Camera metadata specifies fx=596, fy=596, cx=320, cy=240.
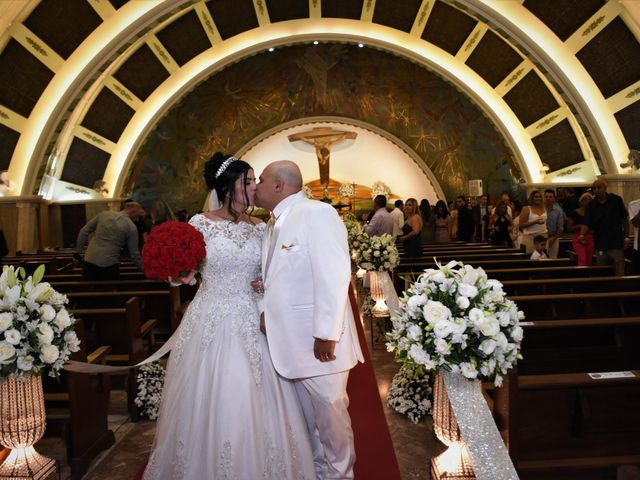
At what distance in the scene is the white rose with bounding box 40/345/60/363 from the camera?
10.9 feet

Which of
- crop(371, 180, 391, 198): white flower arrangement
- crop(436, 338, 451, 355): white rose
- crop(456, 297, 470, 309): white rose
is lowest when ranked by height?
crop(436, 338, 451, 355): white rose

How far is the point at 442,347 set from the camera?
281cm

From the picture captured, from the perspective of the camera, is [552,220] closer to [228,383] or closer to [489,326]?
[489,326]

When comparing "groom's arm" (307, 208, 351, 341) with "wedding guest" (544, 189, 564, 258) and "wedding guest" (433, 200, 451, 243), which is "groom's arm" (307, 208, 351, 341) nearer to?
"wedding guest" (544, 189, 564, 258)

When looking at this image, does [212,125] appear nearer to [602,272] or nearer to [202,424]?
[602,272]

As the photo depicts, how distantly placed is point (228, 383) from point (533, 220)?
762cm

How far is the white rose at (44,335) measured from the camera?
3.32m

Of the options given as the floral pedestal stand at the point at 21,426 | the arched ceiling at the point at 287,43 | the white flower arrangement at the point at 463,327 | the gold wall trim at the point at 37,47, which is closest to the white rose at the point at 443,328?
the white flower arrangement at the point at 463,327

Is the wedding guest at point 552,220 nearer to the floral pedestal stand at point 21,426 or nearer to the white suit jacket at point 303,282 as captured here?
the white suit jacket at point 303,282

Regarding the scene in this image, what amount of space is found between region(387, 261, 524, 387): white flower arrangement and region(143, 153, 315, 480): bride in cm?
82

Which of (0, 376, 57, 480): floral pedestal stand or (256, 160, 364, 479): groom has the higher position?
(256, 160, 364, 479): groom

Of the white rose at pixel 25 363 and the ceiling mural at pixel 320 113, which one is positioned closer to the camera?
the white rose at pixel 25 363

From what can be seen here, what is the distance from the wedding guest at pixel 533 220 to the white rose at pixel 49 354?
315 inches

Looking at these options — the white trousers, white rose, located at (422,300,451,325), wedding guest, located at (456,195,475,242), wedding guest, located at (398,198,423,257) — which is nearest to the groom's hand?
the white trousers
